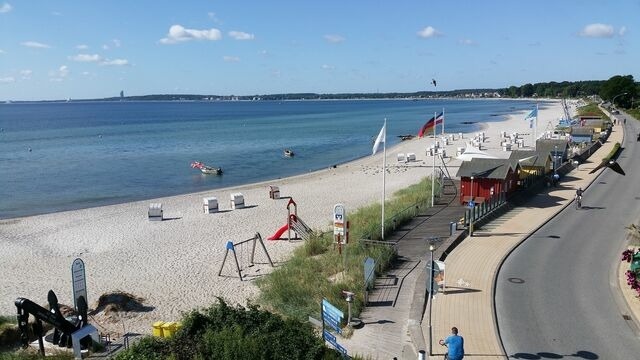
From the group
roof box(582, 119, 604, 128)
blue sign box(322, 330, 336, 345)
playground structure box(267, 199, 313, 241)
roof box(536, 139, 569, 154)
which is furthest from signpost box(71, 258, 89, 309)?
roof box(582, 119, 604, 128)

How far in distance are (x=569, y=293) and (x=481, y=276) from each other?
85.9 inches

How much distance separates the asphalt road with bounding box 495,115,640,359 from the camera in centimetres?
1073

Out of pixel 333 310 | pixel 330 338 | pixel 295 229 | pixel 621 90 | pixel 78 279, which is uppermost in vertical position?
pixel 621 90

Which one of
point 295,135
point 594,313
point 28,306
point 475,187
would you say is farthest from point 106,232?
point 295,135

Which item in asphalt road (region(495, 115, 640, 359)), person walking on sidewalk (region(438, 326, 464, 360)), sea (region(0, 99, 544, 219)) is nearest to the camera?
person walking on sidewalk (region(438, 326, 464, 360))

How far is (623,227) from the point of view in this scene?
20016 millimetres

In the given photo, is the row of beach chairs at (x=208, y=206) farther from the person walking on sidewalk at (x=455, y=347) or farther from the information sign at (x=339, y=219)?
the person walking on sidewalk at (x=455, y=347)

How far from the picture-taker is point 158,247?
22.5 metres

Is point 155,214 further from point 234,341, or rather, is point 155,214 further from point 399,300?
point 234,341

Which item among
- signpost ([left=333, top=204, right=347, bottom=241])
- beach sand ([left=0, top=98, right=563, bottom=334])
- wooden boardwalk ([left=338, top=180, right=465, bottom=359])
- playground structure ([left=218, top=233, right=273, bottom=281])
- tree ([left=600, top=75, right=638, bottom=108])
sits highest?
tree ([left=600, top=75, right=638, bottom=108])

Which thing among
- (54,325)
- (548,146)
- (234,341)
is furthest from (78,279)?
(548,146)

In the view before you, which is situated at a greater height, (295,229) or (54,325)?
(54,325)

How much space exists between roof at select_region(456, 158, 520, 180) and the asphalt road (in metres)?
2.90

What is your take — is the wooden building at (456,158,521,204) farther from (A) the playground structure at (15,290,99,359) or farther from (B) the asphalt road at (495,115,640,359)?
(A) the playground structure at (15,290,99,359)
